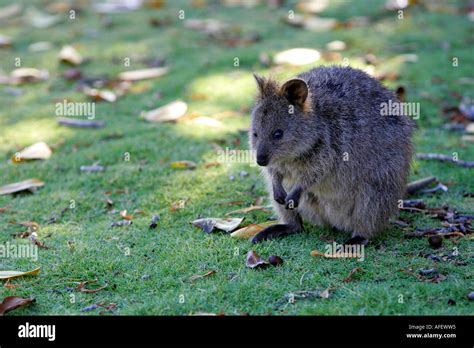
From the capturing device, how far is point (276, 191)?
5496 mm

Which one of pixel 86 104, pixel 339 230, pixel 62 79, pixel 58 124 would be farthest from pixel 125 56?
pixel 339 230

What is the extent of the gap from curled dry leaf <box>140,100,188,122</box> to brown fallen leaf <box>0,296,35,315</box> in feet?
12.3

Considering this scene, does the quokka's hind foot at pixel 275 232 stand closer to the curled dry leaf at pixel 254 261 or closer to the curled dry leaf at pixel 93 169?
the curled dry leaf at pixel 254 261

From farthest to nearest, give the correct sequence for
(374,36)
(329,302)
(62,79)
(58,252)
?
1. (374,36)
2. (62,79)
3. (58,252)
4. (329,302)

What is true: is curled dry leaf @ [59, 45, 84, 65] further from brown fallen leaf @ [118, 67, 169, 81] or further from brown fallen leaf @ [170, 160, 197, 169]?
brown fallen leaf @ [170, 160, 197, 169]

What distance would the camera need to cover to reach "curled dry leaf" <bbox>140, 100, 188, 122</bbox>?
7805 millimetres

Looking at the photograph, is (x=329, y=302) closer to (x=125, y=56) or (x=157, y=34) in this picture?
(x=125, y=56)

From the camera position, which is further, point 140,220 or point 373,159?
point 140,220

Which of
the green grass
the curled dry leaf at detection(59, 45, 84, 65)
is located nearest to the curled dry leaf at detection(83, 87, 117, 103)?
the green grass

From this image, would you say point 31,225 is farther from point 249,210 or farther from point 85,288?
point 249,210

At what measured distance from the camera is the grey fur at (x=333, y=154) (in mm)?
5324
